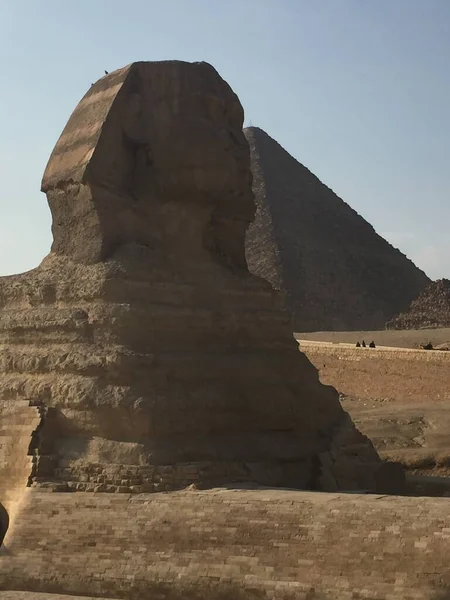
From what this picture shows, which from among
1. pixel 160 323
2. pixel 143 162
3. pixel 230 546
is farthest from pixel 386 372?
pixel 230 546

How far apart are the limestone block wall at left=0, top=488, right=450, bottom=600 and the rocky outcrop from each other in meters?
52.8

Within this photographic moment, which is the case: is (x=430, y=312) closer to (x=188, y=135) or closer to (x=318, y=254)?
(x=318, y=254)

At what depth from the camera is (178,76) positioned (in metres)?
8.98

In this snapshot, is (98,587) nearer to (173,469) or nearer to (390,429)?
(173,469)

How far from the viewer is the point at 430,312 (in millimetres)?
61469

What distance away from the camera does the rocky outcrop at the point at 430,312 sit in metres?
59.8

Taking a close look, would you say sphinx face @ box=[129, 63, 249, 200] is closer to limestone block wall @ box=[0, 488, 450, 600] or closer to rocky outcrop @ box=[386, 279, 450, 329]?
limestone block wall @ box=[0, 488, 450, 600]

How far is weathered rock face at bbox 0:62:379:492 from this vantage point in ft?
25.1

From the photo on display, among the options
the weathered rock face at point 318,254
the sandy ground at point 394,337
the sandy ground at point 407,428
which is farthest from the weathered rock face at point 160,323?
the weathered rock face at point 318,254

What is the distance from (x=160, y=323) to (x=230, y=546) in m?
2.23

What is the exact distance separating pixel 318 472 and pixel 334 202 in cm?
8273

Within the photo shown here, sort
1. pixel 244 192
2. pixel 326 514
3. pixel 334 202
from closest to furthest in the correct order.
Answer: pixel 326 514, pixel 244 192, pixel 334 202

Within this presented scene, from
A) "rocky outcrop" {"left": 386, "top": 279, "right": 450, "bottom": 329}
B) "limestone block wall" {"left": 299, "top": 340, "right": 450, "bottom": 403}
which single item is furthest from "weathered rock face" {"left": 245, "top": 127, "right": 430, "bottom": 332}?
"limestone block wall" {"left": 299, "top": 340, "right": 450, "bottom": 403}

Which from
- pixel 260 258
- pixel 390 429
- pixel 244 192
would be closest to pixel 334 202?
pixel 260 258
